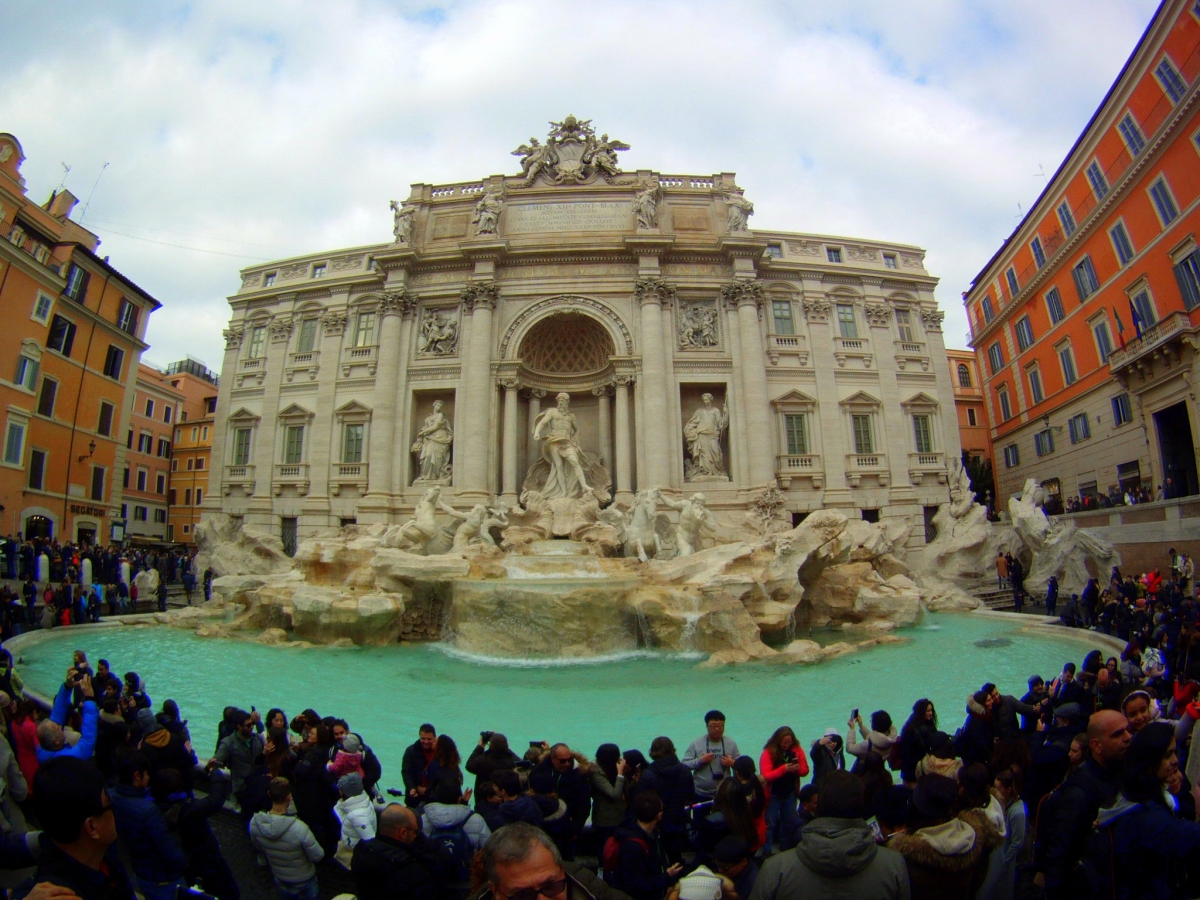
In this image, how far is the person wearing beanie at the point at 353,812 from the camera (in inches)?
163

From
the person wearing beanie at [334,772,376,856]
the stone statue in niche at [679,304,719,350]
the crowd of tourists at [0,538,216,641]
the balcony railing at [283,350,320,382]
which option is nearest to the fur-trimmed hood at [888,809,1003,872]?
the person wearing beanie at [334,772,376,856]

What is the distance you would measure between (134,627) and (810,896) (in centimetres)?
1712

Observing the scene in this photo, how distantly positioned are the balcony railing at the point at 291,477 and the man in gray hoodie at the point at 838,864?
80.0 ft

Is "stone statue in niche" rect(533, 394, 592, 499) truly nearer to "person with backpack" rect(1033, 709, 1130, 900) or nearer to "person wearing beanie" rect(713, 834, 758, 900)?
"person wearing beanie" rect(713, 834, 758, 900)

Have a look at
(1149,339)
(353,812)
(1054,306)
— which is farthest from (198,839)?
(1054,306)

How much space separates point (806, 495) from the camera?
74.4ft

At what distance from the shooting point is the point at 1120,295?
69.5 feet

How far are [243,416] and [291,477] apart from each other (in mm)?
3785

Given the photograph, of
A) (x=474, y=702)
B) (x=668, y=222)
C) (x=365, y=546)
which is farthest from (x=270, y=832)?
(x=668, y=222)

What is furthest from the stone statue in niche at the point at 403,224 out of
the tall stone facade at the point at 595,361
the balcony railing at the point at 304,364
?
the balcony railing at the point at 304,364

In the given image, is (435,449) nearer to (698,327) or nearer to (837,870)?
(698,327)

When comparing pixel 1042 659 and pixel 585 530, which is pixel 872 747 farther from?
pixel 585 530

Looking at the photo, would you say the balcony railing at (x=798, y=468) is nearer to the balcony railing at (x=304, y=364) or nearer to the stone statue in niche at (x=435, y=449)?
the stone statue in niche at (x=435, y=449)

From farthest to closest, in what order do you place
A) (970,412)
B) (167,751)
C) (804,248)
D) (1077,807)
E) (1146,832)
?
(970,412) < (804,248) < (167,751) < (1077,807) < (1146,832)
